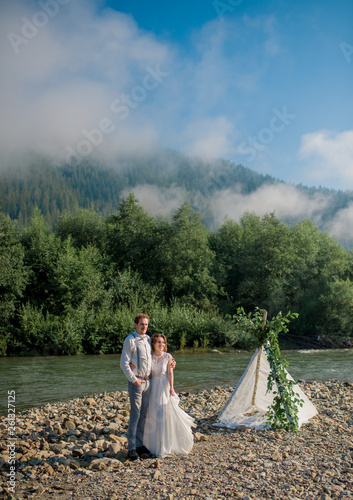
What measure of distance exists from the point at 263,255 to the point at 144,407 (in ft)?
148

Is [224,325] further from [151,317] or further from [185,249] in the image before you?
[185,249]

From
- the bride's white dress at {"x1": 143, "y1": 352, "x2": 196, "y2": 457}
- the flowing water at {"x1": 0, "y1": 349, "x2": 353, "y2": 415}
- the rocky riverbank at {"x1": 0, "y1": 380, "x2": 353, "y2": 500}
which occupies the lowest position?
the flowing water at {"x1": 0, "y1": 349, "x2": 353, "y2": 415}

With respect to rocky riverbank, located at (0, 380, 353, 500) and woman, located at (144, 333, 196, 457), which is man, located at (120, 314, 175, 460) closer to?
woman, located at (144, 333, 196, 457)

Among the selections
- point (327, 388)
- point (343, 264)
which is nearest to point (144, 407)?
point (327, 388)

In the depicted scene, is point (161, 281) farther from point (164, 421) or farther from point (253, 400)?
point (164, 421)

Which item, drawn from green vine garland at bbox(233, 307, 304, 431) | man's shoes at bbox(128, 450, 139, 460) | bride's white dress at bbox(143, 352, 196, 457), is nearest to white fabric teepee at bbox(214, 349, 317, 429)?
green vine garland at bbox(233, 307, 304, 431)

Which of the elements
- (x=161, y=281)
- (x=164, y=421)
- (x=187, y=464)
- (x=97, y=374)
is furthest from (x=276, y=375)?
(x=161, y=281)

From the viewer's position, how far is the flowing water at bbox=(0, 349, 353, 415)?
53.7ft

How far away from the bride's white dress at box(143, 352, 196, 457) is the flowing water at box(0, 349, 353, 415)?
7.54 m

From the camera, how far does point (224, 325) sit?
3562 cm

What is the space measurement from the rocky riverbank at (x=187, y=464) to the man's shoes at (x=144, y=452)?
9.0 inches

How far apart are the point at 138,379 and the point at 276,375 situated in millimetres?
3516

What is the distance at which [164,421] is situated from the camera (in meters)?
7.21

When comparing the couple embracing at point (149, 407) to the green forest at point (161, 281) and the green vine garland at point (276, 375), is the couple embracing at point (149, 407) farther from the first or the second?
the green forest at point (161, 281)
